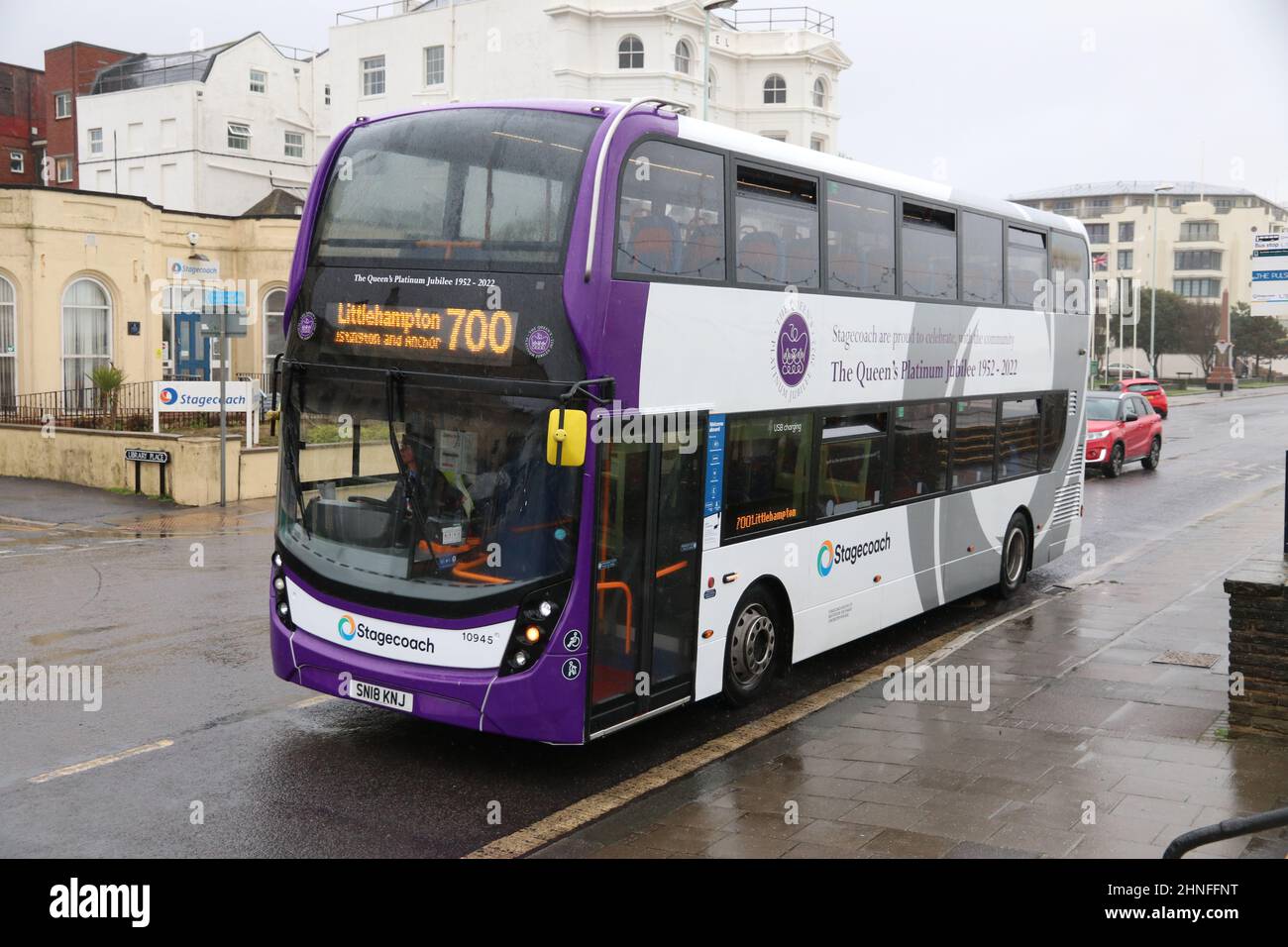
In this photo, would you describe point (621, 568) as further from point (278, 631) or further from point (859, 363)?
point (859, 363)

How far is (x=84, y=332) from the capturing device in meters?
29.8

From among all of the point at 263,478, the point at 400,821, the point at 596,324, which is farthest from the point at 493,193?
the point at 263,478

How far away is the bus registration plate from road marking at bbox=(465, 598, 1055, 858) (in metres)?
1.16

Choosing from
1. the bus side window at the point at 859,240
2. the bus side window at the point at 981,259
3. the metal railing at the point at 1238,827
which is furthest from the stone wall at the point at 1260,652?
the bus side window at the point at 981,259

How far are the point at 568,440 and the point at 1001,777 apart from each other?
3445 millimetres

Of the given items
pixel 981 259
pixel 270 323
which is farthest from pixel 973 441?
pixel 270 323

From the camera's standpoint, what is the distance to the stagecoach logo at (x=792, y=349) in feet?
30.0

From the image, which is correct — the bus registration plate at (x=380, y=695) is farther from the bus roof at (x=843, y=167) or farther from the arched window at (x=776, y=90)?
the arched window at (x=776, y=90)

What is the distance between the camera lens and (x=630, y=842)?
670 cm

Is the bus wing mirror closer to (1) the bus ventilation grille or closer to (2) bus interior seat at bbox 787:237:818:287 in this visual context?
(2) bus interior seat at bbox 787:237:818:287

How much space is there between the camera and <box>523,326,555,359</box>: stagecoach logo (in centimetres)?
729

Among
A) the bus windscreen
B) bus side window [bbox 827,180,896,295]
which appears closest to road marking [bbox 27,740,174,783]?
the bus windscreen

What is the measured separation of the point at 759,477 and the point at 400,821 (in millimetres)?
3600

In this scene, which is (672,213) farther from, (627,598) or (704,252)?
(627,598)
